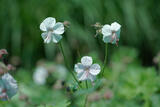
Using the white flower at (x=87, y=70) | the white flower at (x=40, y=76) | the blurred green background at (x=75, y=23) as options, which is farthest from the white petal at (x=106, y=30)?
the blurred green background at (x=75, y=23)

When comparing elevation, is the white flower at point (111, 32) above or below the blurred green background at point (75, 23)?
above

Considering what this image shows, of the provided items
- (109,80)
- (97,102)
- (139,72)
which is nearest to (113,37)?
(97,102)

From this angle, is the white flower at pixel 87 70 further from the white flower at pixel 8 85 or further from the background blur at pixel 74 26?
the background blur at pixel 74 26

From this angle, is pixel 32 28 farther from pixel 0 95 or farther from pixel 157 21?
pixel 0 95

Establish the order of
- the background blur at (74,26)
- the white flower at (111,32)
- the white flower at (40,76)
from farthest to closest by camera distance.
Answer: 1. the background blur at (74,26)
2. the white flower at (40,76)
3. the white flower at (111,32)

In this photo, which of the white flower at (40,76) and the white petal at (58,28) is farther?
the white flower at (40,76)

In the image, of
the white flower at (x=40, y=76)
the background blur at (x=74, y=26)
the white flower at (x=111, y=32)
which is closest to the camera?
the white flower at (x=111, y=32)
